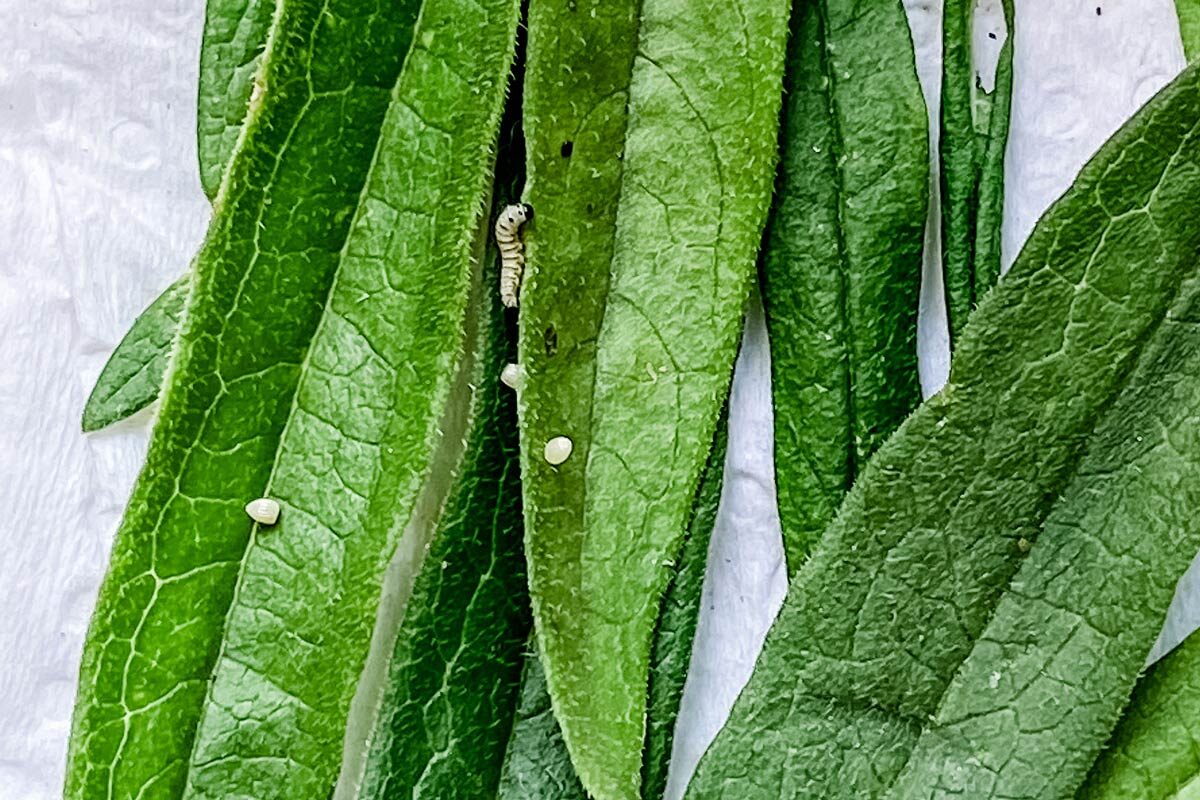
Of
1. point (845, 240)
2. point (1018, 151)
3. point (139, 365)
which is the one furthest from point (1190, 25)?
point (139, 365)

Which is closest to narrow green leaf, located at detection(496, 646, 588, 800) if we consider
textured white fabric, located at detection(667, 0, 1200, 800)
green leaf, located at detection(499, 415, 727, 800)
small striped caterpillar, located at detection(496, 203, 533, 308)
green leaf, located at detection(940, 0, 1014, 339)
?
green leaf, located at detection(499, 415, 727, 800)

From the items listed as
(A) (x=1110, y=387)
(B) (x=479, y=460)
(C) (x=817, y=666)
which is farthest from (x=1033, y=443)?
(B) (x=479, y=460)

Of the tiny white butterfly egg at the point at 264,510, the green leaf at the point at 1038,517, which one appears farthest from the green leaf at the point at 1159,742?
the tiny white butterfly egg at the point at 264,510

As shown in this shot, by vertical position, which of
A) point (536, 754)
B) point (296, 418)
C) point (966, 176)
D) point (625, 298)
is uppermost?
point (966, 176)

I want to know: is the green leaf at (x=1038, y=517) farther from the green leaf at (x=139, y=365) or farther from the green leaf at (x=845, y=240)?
the green leaf at (x=139, y=365)

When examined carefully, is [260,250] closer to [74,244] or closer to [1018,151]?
[74,244]
